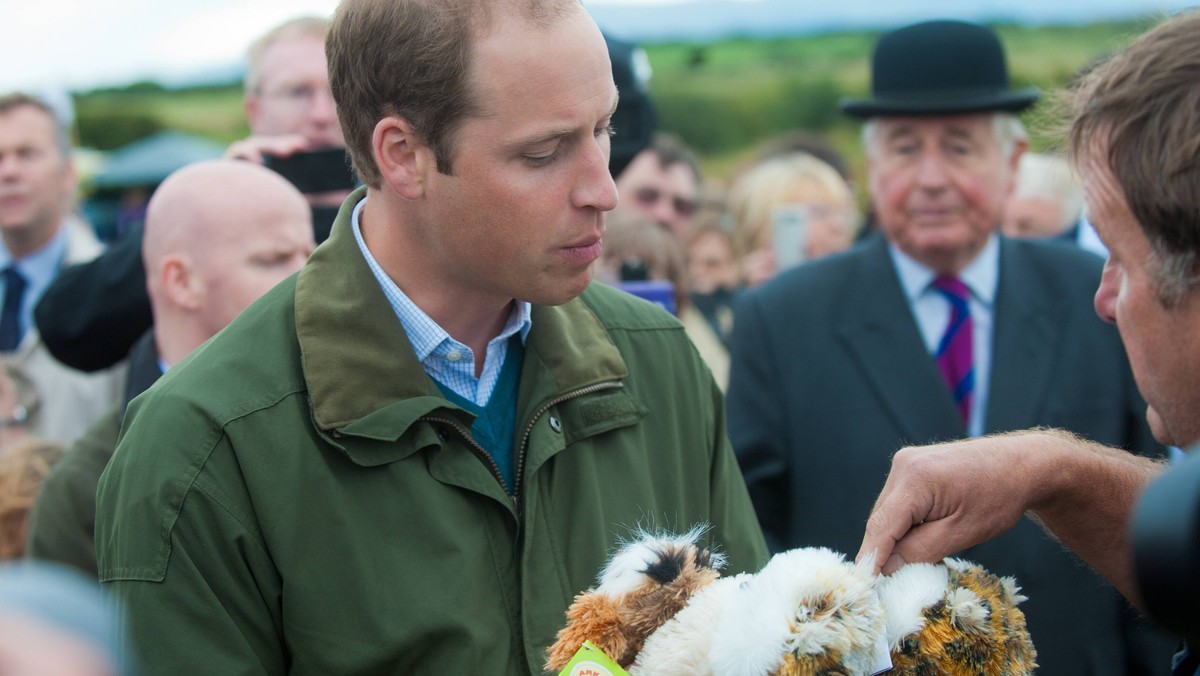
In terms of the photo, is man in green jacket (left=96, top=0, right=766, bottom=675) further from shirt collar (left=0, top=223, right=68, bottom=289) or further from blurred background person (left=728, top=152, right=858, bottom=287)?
blurred background person (left=728, top=152, right=858, bottom=287)

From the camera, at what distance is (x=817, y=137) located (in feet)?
27.4

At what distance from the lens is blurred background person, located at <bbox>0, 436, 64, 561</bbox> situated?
4102 mm

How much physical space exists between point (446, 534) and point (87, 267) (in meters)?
2.32

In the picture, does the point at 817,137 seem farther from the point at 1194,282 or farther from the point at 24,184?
the point at 1194,282

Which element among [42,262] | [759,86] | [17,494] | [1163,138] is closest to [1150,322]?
[1163,138]

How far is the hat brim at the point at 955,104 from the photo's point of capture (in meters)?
4.16

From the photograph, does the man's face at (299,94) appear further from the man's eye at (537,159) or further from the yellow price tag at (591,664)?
the yellow price tag at (591,664)

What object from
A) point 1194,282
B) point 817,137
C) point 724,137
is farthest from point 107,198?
point 1194,282

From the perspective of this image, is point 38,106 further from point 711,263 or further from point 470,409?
point 470,409

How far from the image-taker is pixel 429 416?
89.4 inches

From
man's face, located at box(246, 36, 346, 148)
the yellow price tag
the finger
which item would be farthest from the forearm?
man's face, located at box(246, 36, 346, 148)

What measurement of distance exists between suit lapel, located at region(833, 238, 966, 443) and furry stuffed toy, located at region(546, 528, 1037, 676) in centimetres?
194

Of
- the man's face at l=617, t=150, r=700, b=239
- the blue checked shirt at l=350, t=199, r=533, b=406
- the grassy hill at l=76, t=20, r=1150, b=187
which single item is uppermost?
the blue checked shirt at l=350, t=199, r=533, b=406

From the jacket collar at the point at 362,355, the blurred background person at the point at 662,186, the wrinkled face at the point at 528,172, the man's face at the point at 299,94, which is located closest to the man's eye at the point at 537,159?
the wrinkled face at the point at 528,172
